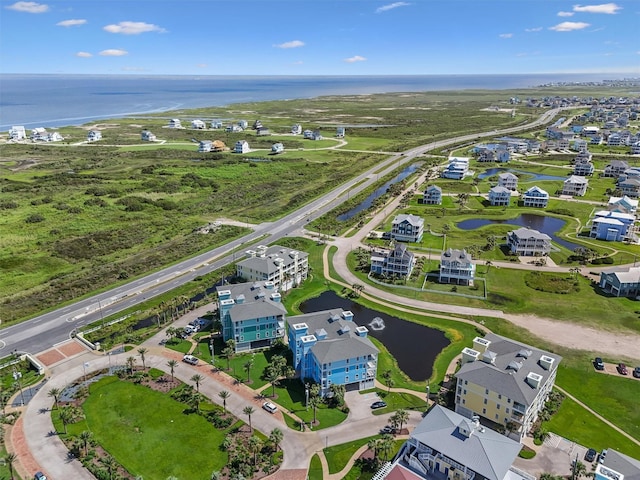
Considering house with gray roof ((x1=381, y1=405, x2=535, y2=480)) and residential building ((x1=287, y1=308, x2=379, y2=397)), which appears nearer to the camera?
house with gray roof ((x1=381, y1=405, x2=535, y2=480))

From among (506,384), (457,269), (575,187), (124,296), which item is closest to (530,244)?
(457,269)

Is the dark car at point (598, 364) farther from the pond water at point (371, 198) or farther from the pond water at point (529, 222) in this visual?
the pond water at point (371, 198)

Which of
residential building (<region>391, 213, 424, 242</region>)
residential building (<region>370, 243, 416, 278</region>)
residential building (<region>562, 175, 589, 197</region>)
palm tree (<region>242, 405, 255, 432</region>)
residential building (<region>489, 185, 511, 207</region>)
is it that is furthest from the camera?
residential building (<region>562, 175, 589, 197</region>)

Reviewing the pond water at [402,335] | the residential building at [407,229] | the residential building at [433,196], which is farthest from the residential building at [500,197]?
the pond water at [402,335]

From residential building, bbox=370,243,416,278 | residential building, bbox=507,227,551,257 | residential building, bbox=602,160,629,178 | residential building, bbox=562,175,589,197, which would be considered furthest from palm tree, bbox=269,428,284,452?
residential building, bbox=602,160,629,178

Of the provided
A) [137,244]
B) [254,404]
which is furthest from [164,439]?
[137,244]

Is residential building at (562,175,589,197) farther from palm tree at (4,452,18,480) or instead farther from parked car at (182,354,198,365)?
palm tree at (4,452,18,480)
